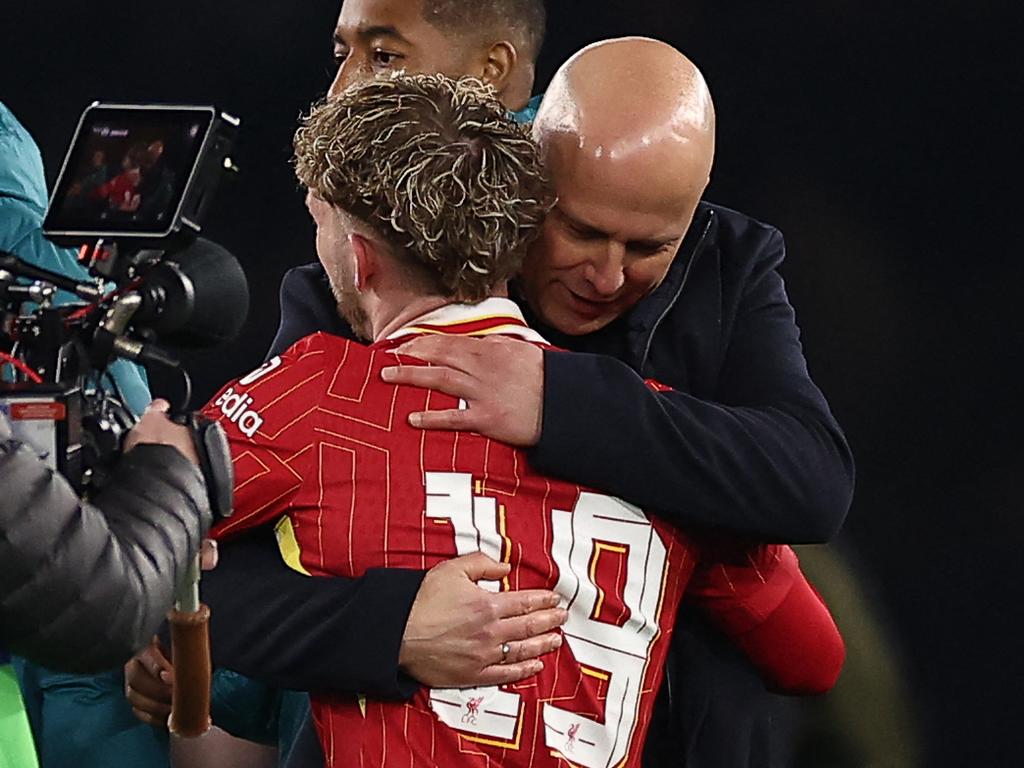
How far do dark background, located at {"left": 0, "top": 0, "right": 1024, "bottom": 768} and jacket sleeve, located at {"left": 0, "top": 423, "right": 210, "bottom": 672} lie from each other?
5.14 feet

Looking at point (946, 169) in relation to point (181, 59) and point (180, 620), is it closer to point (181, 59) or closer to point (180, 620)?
point (181, 59)

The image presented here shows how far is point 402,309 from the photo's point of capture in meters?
1.37

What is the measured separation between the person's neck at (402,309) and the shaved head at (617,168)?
139 mm

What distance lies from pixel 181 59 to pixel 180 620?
172 cm

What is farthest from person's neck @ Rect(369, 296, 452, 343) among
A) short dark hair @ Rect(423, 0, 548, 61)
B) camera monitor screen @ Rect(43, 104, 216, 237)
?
short dark hair @ Rect(423, 0, 548, 61)

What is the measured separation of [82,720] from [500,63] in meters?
0.96

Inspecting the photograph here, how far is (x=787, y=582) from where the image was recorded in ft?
5.00

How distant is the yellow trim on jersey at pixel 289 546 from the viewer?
1.35 metres

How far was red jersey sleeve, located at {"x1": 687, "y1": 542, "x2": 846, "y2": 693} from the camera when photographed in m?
1.49

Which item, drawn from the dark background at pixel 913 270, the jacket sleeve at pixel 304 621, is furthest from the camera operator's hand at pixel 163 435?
the dark background at pixel 913 270

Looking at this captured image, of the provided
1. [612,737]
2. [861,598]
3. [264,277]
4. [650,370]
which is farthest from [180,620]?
[264,277]

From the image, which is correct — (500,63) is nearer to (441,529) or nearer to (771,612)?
(771,612)

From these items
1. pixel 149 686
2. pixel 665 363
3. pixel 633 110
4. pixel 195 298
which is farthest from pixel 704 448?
pixel 149 686

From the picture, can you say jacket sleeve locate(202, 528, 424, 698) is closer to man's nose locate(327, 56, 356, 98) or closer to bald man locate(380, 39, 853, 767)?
bald man locate(380, 39, 853, 767)
